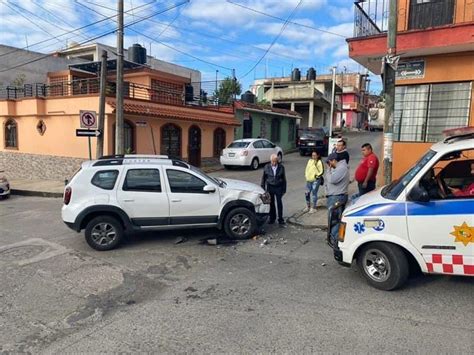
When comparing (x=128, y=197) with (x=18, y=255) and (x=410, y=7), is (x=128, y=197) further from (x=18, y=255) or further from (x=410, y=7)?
(x=410, y=7)

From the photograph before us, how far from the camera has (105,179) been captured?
660cm

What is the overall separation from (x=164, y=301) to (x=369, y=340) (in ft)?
7.53

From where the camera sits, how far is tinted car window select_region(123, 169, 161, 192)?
662 centimetres

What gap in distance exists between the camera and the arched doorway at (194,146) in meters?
19.3

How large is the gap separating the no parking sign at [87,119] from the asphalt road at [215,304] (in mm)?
6767

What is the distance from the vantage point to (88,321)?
3922 millimetres

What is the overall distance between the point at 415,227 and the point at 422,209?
0.22 meters

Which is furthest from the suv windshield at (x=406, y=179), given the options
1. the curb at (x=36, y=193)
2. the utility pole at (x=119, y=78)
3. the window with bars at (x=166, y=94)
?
the window with bars at (x=166, y=94)

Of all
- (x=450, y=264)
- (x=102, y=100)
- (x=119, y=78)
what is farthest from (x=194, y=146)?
(x=450, y=264)

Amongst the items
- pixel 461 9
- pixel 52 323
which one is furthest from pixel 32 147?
pixel 461 9

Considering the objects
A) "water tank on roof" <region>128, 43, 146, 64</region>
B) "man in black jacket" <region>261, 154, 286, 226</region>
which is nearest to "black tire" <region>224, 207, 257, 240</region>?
"man in black jacket" <region>261, 154, 286, 226</region>

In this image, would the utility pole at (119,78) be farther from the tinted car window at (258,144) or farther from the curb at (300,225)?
the tinted car window at (258,144)

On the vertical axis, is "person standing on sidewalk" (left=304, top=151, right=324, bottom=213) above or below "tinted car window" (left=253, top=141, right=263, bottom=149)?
below

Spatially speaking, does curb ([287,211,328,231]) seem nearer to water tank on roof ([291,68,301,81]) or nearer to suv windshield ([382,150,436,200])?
suv windshield ([382,150,436,200])
